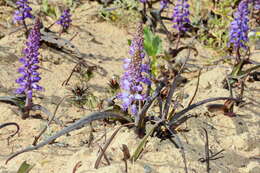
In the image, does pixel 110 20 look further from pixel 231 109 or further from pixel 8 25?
pixel 231 109

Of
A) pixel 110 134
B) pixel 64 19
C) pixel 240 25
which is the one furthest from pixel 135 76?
pixel 64 19

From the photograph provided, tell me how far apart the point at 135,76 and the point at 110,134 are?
0.58 m

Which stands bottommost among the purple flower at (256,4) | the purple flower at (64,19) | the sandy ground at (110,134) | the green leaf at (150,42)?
the sandy ground at (110,134)

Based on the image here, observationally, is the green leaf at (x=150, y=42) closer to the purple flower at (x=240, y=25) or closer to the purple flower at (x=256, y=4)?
the purple flower at (x=240, y=25)

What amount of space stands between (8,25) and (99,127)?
2.42 m

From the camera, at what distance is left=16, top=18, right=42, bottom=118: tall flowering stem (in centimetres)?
285

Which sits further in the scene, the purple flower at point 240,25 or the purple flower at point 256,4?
the purple flower at point 256,4

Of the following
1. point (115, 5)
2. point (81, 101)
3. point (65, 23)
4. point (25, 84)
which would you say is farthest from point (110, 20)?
point (25, 84)

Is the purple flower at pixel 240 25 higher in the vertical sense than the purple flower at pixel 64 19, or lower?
lower

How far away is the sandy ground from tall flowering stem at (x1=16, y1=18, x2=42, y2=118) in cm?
28

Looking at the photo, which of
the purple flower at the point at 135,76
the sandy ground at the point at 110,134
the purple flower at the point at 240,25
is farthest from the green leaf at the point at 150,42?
the purple flower at the point at 135,76

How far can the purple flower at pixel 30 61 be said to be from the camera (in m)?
2.85

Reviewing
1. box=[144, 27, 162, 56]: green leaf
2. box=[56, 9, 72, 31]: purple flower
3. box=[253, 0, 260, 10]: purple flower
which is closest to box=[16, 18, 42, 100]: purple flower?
box=[144, 27, 162, 56]: green leaf

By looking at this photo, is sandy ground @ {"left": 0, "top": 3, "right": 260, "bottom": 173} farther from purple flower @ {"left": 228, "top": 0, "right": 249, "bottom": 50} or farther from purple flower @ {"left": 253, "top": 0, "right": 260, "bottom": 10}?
purple flower @ {"left": 253, "top": 0, "right": 260, "bottom": 10}
